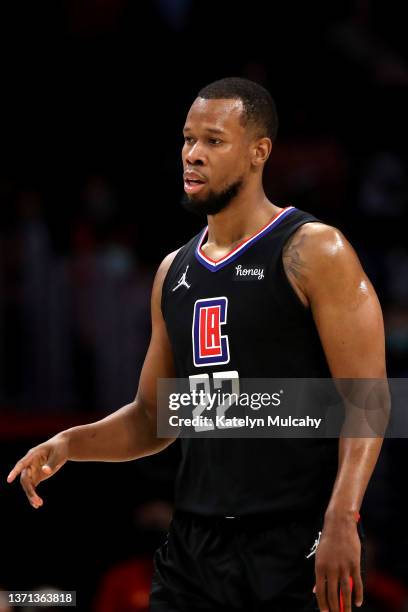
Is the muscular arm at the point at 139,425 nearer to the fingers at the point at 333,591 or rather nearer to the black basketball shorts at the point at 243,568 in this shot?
the black basketball shorts at the point at 243,568

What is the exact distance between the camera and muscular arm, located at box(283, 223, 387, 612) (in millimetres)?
3373

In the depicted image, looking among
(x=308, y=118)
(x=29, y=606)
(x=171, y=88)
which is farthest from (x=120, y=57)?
(x=29, y=606)

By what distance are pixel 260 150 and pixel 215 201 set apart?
251mm

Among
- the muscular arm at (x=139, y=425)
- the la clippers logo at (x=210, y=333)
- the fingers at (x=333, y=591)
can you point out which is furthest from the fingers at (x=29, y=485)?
the fingers at (x=333, y=591)

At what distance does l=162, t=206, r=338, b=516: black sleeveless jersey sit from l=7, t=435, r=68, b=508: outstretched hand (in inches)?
17.7

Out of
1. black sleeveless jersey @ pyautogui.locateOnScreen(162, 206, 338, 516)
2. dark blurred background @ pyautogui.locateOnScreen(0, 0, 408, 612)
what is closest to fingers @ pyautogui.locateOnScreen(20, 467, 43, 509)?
black sleeveless jersey @ pyautogui.locateOnScreen(162, 206, 338, 516)

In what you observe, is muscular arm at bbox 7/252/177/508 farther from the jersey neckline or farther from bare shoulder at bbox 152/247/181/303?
the jersey neckline

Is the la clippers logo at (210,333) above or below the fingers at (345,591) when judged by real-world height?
above

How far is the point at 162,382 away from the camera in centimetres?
420

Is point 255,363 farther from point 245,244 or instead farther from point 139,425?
point 139,425

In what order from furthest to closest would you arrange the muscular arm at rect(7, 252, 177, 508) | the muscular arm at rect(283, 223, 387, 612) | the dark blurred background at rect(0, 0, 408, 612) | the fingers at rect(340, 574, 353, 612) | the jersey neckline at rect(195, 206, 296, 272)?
the dark blurred background at rect(0, 0, 408, 612)
the muscular arm at rect(7, 252, 177, 508)
the jersey neckline at rect(195, 206, 296, 272)
the muscular arm at rect(283, 223, 387, 612)
the fingers at rect(340, 574, 353, 612)

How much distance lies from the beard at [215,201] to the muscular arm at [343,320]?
30cm

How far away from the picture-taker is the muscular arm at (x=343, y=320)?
3.37 m

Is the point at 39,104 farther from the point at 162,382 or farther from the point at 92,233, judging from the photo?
the point at 162,382
